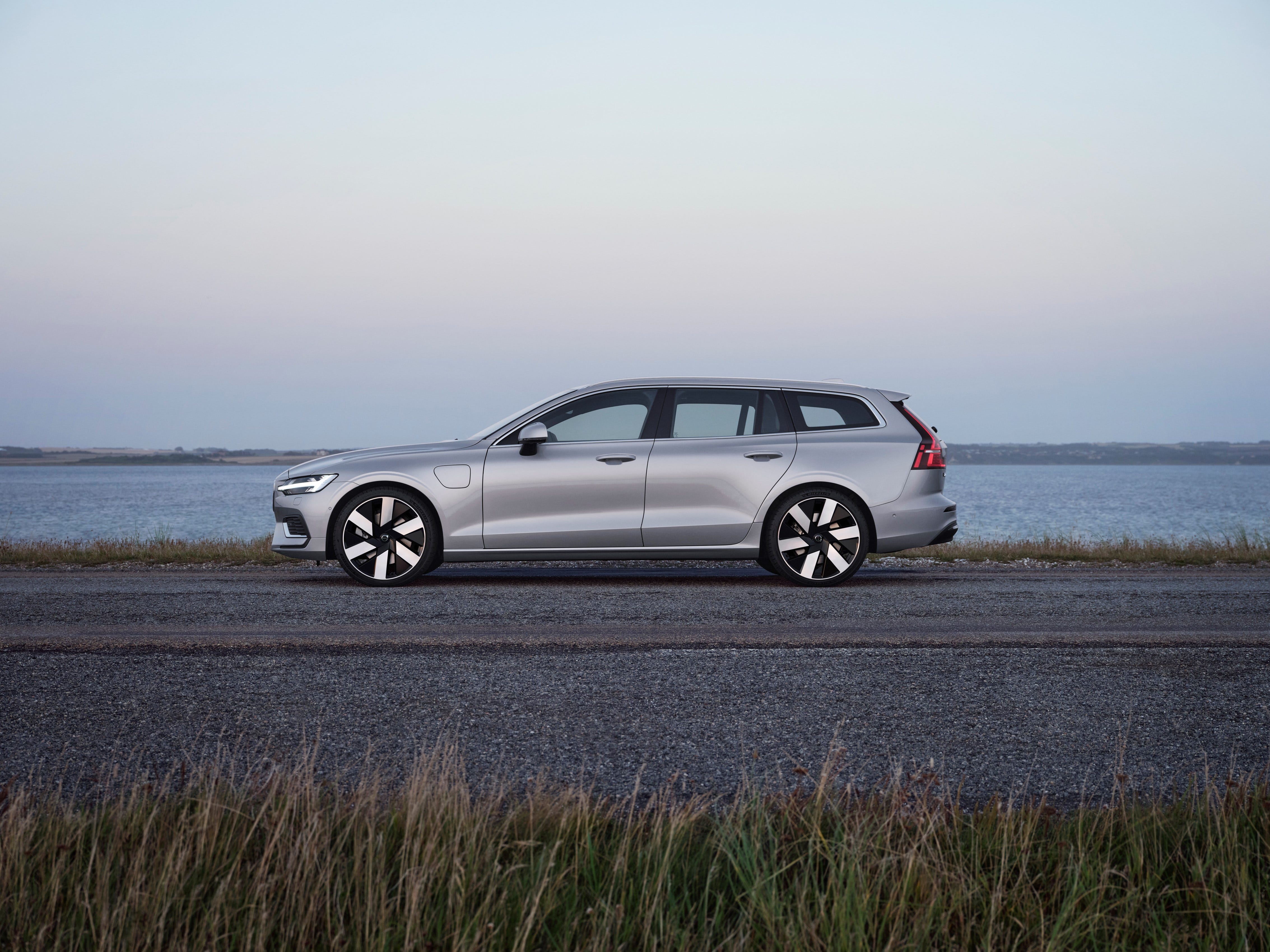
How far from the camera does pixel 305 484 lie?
8867 mm

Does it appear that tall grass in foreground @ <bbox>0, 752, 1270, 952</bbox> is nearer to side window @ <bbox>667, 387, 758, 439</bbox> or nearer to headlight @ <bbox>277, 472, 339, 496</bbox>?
headlight @ <bbox>277, 472, 339, 496</bbox>

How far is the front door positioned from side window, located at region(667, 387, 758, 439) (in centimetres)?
52

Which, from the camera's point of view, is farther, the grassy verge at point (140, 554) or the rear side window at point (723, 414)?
the grassy verge at point (140, 554)

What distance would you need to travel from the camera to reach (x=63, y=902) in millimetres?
2402

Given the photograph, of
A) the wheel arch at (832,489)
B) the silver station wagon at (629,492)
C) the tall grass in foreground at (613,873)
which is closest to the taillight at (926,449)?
the silver station wagon at (629,492)

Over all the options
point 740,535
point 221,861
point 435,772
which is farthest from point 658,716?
point 740,535

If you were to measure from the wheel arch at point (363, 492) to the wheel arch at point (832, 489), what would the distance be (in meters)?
2.90

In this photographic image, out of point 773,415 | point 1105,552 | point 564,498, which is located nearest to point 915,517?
point 773,415

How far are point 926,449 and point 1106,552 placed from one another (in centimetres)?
477

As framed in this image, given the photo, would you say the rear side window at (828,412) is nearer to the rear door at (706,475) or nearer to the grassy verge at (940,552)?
the rear door at (706,475)

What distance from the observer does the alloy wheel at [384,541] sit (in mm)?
8766

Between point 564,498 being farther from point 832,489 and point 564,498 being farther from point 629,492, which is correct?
point 832,489

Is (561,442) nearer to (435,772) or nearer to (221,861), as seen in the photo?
(435,772)

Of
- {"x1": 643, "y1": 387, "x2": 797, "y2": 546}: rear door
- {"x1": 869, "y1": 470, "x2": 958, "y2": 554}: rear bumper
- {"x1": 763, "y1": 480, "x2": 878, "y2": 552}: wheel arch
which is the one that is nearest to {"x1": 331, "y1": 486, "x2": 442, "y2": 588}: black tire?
{"x1": 643, "y1": 387, "x2": 797, "y2": 546}: rear door
